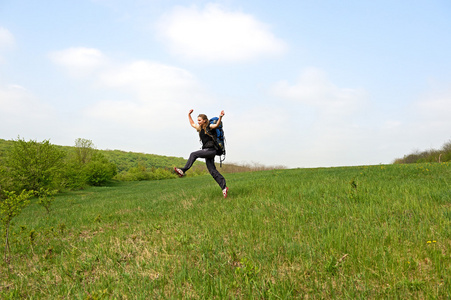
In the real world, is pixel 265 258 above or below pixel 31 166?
below

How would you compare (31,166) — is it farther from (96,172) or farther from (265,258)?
(265,258)

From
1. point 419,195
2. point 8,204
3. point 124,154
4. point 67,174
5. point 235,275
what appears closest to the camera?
point 235,275

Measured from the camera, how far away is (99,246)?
414 centimetres

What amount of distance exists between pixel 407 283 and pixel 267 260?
53.9 inches

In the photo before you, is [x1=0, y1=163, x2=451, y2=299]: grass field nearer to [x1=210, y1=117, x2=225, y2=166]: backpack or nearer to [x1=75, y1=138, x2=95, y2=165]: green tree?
[x1=210, y1=117, x2=225, y2=166]: backpack

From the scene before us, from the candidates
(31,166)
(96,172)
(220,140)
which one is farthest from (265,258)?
(96,172)

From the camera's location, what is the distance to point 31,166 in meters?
24.4

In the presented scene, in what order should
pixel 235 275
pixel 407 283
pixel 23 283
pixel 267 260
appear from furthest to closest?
1. pixel 23 283
2. pixel 267 260
3. pixel 235 275
4. pixel 407 283

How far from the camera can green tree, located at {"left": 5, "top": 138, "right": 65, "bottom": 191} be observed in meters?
23.9

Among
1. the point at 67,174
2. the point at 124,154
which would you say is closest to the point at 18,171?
the point at 67,174

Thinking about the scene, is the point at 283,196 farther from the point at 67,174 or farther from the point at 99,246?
the point at 67,174

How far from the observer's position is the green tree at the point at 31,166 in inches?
940

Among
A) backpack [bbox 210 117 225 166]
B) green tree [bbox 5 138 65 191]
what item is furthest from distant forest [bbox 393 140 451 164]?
green tree [bbox 5 138 65 191]

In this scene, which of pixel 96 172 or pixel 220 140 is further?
pixel 96 172
